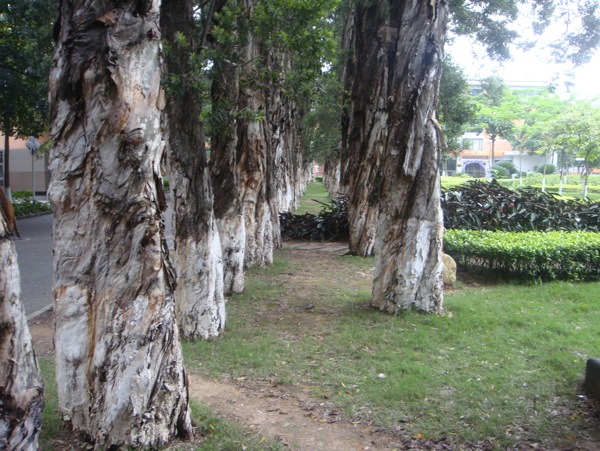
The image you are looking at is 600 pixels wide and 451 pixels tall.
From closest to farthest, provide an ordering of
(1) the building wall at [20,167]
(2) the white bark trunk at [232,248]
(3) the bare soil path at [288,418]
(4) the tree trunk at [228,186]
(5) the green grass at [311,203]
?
(3) the bare soil path at [288,418] → (4) the tree trunk at [228,186] → (2) the white bark trunk at [232,248] → (5) the green grass at [311,203] → (1) the building wall at [20,167]

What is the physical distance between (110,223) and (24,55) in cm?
1478

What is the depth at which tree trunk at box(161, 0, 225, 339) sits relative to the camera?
625 centimetres

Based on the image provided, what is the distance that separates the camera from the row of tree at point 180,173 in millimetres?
3562

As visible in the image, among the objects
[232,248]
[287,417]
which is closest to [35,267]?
[232,248]

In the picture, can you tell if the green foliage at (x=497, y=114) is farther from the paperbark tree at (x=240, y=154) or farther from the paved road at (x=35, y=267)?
the paperbark tree at (x=240, y=154)

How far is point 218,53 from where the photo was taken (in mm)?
6844

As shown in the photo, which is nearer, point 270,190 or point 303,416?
point 303,416

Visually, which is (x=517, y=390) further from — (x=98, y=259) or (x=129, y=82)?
(x=129, y=82)

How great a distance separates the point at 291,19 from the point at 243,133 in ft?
9.30

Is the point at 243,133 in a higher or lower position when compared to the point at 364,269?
higher

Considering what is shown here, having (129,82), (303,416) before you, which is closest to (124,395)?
(303,416)

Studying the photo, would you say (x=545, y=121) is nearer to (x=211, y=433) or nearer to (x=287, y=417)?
(x=287, y=417)

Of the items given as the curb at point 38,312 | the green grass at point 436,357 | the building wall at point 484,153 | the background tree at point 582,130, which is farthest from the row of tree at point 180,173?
the building wall at point 484,153

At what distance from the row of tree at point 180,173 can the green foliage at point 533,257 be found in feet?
8.87
